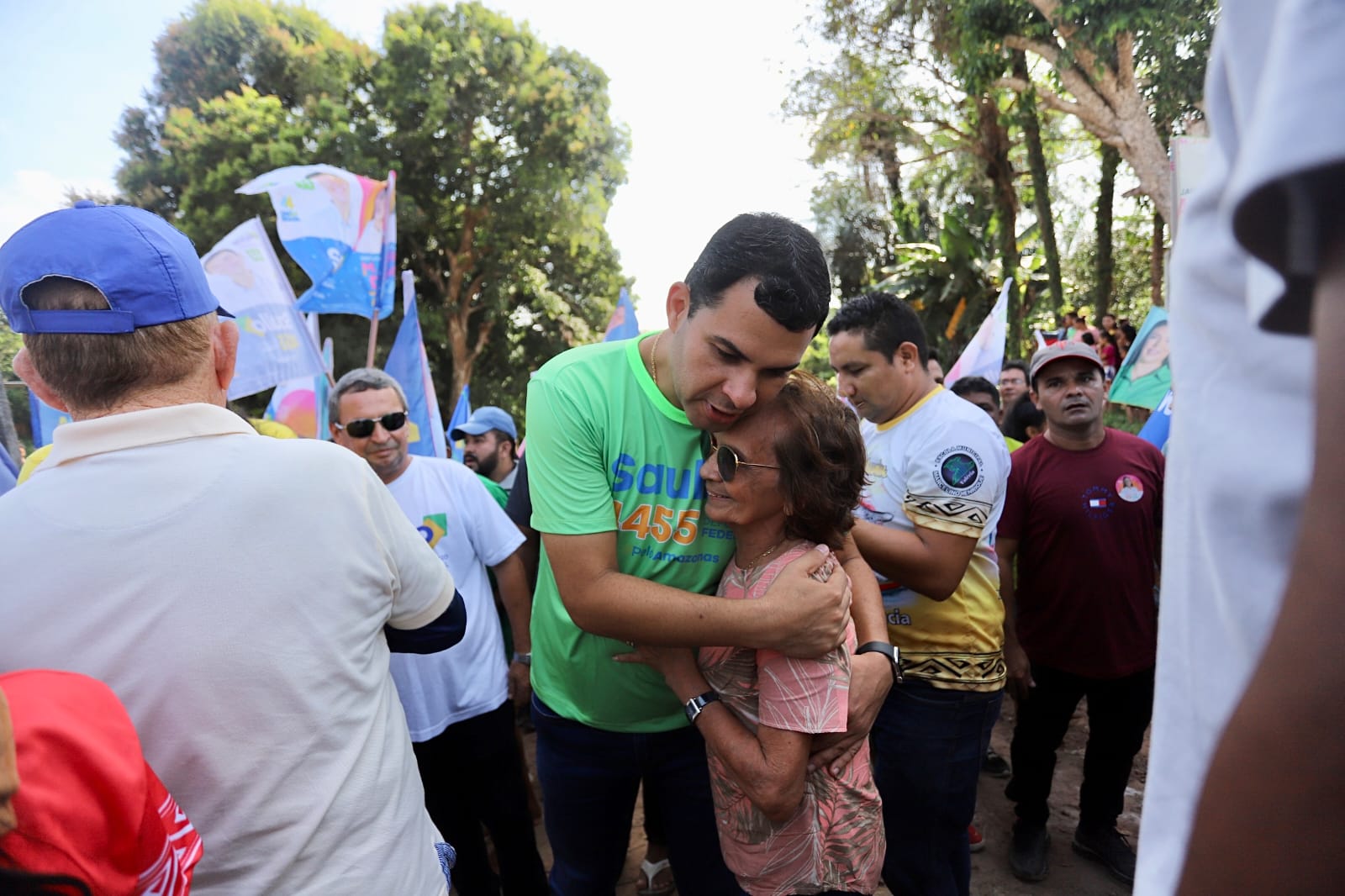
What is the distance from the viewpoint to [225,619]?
1.18 m

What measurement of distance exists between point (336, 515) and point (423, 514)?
1.91 m

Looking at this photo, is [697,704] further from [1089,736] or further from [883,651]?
[1089,736]

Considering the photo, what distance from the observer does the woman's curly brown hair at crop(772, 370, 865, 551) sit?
5.61 ft

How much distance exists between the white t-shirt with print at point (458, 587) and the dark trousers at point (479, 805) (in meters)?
0.13

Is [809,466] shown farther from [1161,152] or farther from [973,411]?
[1161,152]

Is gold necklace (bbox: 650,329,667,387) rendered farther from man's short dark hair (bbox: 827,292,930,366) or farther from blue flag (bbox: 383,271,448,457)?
blue flag (bbox: 383,271,448,457)

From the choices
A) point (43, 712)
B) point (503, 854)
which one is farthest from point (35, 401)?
point (43, 712)

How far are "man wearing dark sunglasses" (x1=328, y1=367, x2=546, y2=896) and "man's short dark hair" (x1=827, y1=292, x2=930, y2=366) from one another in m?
1.69

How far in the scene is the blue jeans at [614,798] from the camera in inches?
83.9

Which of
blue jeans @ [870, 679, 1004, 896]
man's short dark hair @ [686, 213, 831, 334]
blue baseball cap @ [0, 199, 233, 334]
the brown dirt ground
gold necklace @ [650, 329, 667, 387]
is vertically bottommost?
the brown dirt ground

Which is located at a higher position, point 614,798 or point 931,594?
point 931,594

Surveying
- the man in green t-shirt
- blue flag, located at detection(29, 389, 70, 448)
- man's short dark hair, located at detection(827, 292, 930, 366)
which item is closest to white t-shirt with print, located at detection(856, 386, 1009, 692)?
man's short dark hair, located at detection(827, 292, 930, 366)

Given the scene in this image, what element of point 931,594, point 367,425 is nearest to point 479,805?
point 367,425

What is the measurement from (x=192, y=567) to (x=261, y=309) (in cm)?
435
